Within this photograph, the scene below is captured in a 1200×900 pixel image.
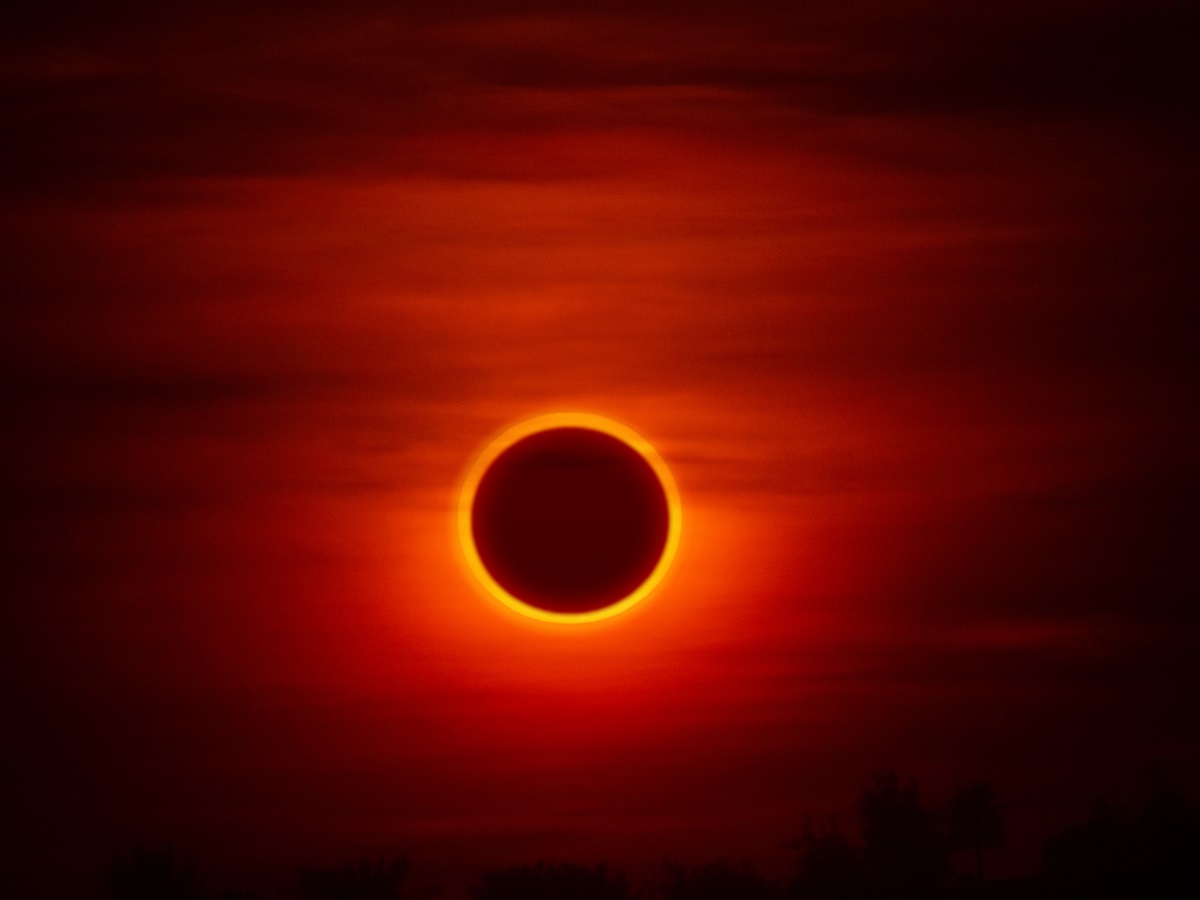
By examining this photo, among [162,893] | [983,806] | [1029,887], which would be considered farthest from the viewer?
[983,806]

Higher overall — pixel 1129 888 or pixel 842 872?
pixel 842 872

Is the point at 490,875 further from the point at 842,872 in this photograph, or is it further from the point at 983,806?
the point at 983,806

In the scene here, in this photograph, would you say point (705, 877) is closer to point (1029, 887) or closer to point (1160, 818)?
point (1029, 887)

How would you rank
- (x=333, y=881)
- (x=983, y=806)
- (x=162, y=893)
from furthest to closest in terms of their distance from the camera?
(x=983, y=806)
(x=333, y=881)
(x=162, y=893)

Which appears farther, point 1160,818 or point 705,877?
point 705,877

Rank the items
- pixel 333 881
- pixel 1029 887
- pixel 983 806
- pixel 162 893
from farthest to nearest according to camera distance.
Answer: pixel 983 806
pixel 1029 887
pixel 333 881
pixel 162 893

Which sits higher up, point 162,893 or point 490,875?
point 490,875

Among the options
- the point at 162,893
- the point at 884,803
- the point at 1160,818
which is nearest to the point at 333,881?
the point at 162,893

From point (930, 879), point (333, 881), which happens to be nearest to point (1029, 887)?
point (930, 879)

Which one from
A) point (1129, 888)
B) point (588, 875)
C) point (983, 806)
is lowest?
point (1129, 888)
